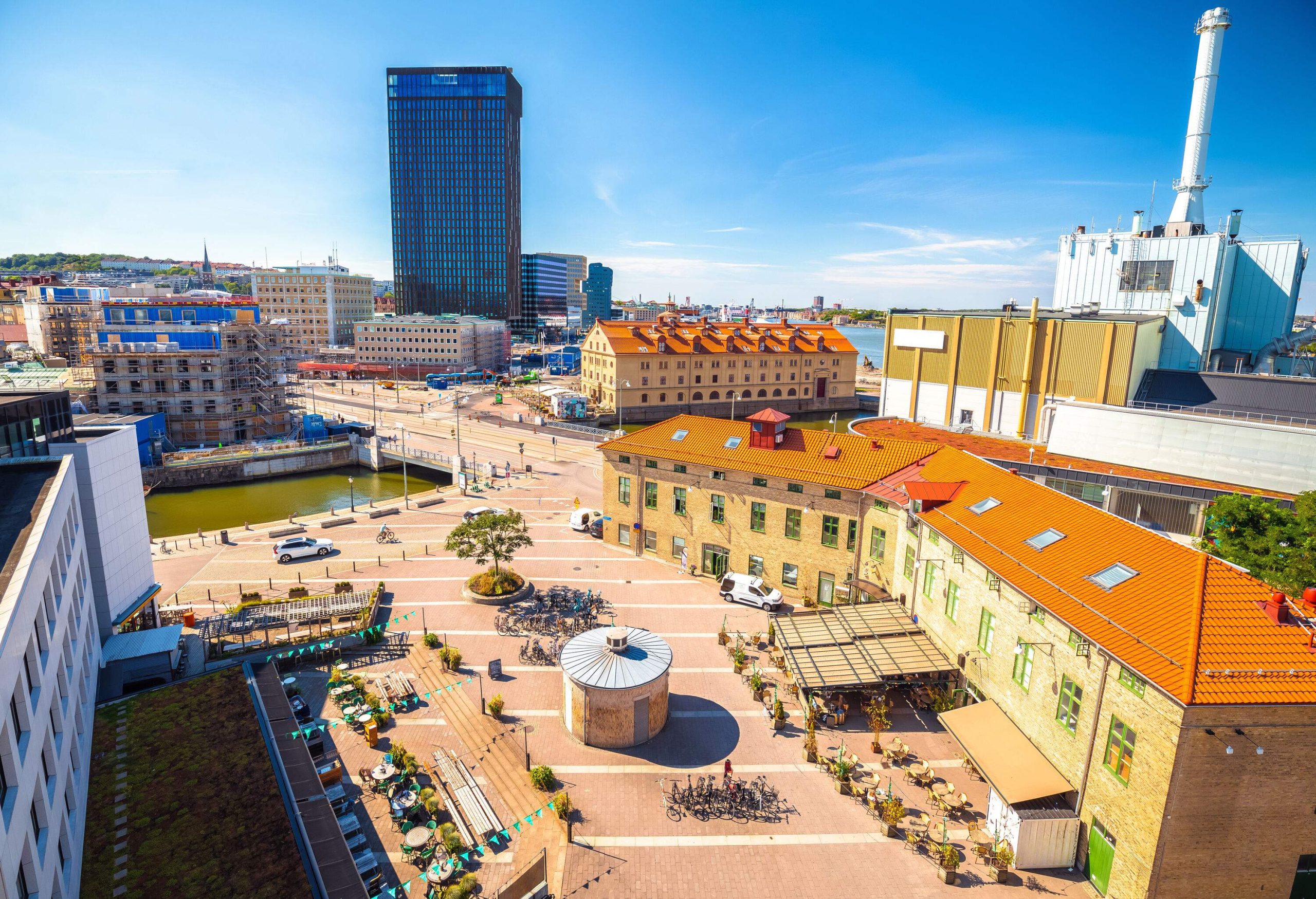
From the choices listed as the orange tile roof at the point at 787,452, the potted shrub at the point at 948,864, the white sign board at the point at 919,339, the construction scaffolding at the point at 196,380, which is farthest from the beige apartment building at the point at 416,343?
the potted shrub at the point at 948,864

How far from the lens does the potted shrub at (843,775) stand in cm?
2100

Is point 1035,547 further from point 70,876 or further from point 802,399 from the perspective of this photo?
point 802,399

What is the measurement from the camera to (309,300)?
167625 mm

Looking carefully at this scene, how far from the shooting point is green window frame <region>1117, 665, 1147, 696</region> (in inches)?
623

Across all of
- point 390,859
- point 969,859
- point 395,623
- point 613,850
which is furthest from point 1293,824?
point 395,623

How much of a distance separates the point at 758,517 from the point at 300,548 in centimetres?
2887

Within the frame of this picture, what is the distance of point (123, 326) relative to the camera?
2842 inches

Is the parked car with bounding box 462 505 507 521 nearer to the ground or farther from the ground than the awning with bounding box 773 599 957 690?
nearer to the ground

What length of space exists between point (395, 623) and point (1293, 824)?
32.8 metres

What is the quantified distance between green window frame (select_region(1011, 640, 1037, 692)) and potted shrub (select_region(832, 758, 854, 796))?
20.3ft

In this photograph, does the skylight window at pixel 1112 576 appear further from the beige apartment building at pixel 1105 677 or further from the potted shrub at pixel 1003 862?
the potted shrub at pixel 1003 862

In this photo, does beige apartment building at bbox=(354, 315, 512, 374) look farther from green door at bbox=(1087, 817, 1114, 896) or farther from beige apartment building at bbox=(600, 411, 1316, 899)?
green door at bbox=(1087, 817, 1114, 896)

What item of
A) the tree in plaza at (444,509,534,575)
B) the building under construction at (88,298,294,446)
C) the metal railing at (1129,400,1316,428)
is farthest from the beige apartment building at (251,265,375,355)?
the metal railing at (1129,400,1316,428)

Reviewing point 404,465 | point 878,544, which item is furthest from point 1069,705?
point 404,465
